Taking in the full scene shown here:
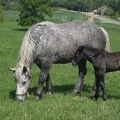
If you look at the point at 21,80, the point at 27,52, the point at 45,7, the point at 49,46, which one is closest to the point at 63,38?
the point at 49,46

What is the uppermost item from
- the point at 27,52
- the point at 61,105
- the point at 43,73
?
the point at 27,52

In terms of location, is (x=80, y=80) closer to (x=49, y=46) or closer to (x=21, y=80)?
(x=49, y=46)

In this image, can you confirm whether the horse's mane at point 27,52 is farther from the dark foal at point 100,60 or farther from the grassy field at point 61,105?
the dark foal at point 100,60

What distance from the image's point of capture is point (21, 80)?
8328 mm

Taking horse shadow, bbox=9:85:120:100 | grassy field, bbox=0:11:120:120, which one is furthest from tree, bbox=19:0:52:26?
horse shadow, bbox=9:85:120:100

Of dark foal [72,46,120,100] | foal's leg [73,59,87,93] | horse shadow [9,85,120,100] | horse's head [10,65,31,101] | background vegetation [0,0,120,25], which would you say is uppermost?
dark foal [72,46,120,100]

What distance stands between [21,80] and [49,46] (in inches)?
53.2

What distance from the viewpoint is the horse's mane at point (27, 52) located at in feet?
27.8

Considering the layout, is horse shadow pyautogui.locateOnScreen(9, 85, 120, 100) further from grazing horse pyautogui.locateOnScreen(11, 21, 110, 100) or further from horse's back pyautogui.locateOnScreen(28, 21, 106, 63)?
horse's back pyautogui.locateOnScreen(28, 21, 106, 63)

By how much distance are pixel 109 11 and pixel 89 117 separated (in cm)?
12333

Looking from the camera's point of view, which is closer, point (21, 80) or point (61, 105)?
point (61, 105)

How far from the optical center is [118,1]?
120 m

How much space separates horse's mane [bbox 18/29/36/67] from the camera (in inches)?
333

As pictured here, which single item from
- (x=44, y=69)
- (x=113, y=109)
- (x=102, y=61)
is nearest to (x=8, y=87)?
(x=44, y=69)
